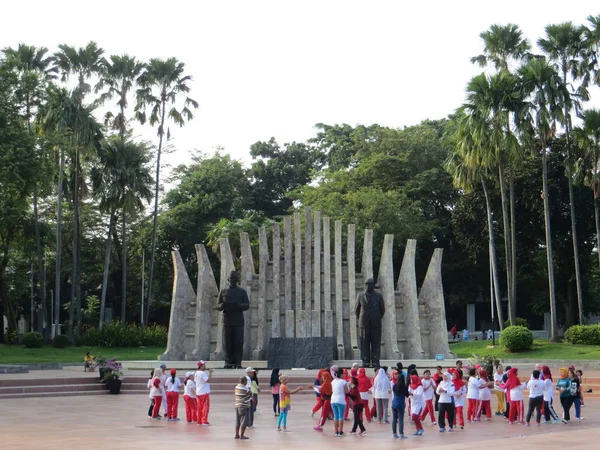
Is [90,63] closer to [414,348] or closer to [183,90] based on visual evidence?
[183,90]

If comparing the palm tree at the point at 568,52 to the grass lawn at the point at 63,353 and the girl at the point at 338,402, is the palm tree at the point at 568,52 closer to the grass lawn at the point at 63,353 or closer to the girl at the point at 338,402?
the grass lawn at the point at 63,353

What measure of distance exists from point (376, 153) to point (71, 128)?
20352mm

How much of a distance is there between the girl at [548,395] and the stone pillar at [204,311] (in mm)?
15306

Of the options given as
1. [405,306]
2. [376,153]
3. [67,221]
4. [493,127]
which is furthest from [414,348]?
[67,221]

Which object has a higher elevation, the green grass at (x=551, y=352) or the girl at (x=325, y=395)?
the green grass at (x=551, y=352)

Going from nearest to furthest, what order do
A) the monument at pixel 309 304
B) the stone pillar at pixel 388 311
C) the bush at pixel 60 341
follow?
the stone pillar at pixel 388 311 < the monument at pixel 309 304 < the bush at pixel 60 341

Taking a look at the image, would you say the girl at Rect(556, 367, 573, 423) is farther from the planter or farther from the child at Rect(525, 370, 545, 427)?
the planter

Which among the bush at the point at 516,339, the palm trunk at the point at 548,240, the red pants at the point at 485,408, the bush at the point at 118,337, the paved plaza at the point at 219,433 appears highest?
the palm trunk at the point at 548,240

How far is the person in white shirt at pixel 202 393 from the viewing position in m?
18.8

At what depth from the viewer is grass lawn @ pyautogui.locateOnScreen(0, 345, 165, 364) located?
37500 millimetres

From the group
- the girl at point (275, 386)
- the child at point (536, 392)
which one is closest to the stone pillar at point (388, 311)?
the girl at point (275, 386)

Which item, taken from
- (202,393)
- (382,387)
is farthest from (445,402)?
(202,393)

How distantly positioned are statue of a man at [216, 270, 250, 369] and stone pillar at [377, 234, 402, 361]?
5239 mm

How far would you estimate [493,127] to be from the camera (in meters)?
41.7
